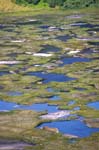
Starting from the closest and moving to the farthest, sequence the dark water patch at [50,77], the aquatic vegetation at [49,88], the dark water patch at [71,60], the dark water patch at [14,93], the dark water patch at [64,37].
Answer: the aquatic vegetation at [49,88] < the dark water patch at [14,93] < the dark water patch at [50,77] < the dark water patch at [71,60] < the dark water patch at [64,37]

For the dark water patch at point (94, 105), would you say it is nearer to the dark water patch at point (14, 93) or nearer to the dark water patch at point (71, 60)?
the dark water patch at point (14, 93)

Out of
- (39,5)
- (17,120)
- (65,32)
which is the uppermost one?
(17,120)

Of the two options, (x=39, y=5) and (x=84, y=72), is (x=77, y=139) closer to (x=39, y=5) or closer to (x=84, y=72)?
(x=84, y=72)

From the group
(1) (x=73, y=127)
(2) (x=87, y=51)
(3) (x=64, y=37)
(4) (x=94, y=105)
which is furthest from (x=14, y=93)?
(3) (x=64, y=37)

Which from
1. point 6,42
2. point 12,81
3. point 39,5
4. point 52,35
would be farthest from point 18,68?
point 39,5

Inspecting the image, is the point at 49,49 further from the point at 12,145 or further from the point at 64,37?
the point at 12,145

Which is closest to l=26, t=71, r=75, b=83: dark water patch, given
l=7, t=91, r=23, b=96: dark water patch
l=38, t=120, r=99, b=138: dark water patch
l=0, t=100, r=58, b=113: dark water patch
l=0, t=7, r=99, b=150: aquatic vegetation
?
l=0, t=7, r=99, b=150: aquatic vegetation

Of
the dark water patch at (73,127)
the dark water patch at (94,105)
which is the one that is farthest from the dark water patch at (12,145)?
the dark water patch at (94,105)

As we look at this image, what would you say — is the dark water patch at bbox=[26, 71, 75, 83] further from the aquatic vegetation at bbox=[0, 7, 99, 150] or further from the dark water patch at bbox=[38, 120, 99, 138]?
the dark water patch at bbox=[38, 120, 99, 138]
